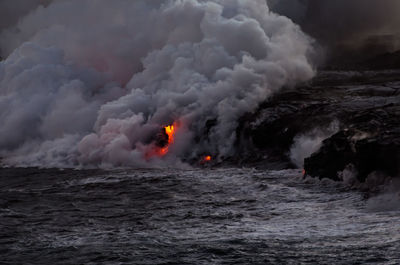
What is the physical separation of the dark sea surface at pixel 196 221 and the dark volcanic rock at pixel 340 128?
977 mm

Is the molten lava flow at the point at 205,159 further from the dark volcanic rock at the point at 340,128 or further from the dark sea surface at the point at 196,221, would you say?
the dark sea surface at the point at 196,221

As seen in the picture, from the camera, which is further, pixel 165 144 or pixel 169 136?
pixel 169 136

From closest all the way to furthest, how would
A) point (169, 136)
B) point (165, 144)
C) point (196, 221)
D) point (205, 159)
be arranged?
point (196, 221), point (205, 159), point (165, 144), point (169, 136)

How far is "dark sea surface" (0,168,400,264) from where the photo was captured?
36.5 ft

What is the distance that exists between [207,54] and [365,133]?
14214 millimetres

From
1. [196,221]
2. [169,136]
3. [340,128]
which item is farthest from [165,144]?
[196,221]

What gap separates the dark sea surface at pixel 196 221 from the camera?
1113cm

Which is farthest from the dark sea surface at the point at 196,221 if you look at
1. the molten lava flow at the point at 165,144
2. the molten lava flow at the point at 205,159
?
the molten lava flow at the point at 165,144

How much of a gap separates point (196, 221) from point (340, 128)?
9.98m

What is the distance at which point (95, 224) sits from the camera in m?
14.3

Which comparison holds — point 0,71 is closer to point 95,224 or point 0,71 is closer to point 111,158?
point 111,158

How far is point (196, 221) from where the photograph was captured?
14.1m

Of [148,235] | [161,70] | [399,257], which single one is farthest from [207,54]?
[399,257]

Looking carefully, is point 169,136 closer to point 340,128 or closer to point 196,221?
point 340,128
